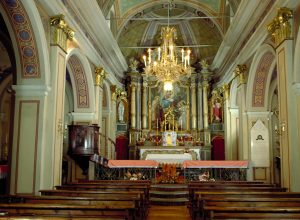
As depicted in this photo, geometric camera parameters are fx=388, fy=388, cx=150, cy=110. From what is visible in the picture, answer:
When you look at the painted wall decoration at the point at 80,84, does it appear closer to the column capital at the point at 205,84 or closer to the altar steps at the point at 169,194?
the altar steps at the point at 169,194

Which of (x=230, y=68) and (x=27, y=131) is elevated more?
(x=230, y=68)

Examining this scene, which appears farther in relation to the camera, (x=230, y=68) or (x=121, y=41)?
(x=121, y=41)

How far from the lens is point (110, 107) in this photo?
16484 mm

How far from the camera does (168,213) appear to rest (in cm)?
885

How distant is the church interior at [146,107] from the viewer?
26.7 ft

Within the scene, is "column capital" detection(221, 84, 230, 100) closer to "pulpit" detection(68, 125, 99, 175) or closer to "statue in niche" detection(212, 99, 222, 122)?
"statue in niche" detection(212, 99, 222, 122)

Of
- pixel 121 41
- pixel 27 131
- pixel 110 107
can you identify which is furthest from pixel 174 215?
pixel 121 41

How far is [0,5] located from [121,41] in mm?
11490

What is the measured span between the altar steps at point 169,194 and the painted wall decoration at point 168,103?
808 centimetres

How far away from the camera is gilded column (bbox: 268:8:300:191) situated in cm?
816

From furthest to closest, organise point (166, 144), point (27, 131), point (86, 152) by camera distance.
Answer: point (166, 144) → point (86, 152) → point (27, 131)

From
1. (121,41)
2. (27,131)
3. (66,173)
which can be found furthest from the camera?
(121,41)

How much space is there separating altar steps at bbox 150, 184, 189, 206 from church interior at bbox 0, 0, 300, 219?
32 millimetres

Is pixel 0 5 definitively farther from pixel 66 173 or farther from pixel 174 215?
pixel 66 173
